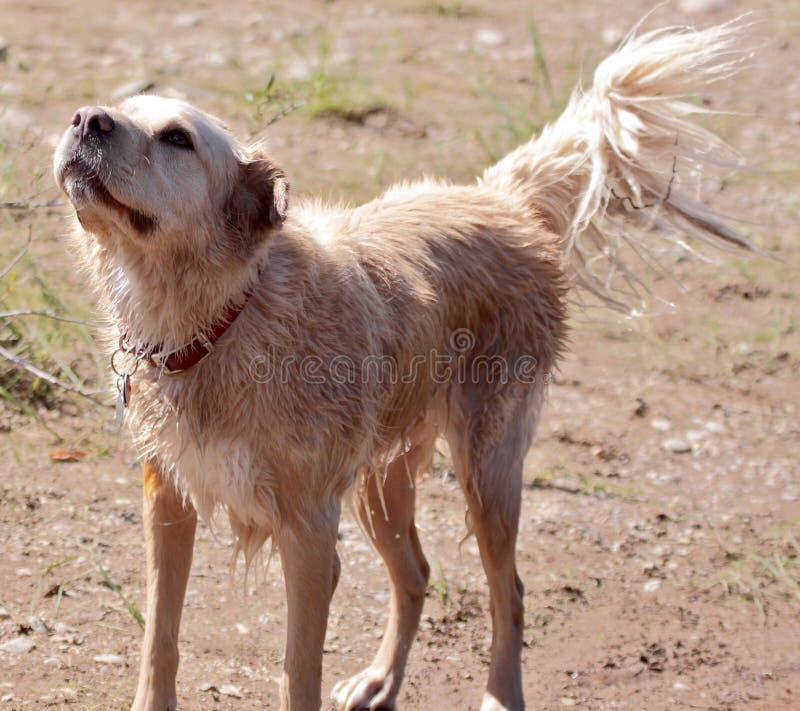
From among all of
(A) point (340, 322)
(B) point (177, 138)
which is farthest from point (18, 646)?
(B) point (177, 138)

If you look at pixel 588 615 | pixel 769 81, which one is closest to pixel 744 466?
pixel 588 615

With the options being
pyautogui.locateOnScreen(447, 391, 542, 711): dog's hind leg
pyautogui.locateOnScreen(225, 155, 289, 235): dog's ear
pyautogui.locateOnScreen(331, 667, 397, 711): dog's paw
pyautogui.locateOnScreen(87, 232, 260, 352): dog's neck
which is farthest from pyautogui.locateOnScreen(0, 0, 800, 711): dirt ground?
pyautogui.locateOnScreen(87, 232, 260, 352): dog's neck

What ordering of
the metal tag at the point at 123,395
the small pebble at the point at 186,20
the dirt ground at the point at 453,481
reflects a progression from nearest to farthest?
the metal tag at the point at 123,395
the dirt ground at the point at 453,481
the small pebble at the point at 186,20

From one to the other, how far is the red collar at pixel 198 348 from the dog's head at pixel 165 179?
6.9 inches

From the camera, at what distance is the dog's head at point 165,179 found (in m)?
3.28

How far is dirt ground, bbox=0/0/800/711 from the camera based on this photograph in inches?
173

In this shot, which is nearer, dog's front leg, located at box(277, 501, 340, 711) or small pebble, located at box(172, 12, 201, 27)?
dog's front leg, located at box(277, 501, 340, 711)

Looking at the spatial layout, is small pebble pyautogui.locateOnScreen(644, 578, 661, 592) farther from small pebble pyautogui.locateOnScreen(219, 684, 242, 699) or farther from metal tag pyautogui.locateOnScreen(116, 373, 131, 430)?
metal tag pyautogui.locateOnScreen(116, 373, 131, 430)

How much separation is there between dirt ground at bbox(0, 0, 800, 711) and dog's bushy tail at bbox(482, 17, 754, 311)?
31cm

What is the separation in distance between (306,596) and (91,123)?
141cm

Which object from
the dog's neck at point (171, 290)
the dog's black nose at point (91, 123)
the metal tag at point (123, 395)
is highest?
the dog's black nose at point (91, 123)

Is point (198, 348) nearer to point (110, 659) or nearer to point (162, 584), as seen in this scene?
point (162, 584)

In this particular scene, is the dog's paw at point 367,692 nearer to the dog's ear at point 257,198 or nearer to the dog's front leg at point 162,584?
the dog's front leg at point 162,584

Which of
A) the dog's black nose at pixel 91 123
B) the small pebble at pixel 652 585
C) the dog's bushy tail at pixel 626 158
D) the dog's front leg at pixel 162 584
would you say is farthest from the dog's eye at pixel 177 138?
the small pebble at pixel 652 585
